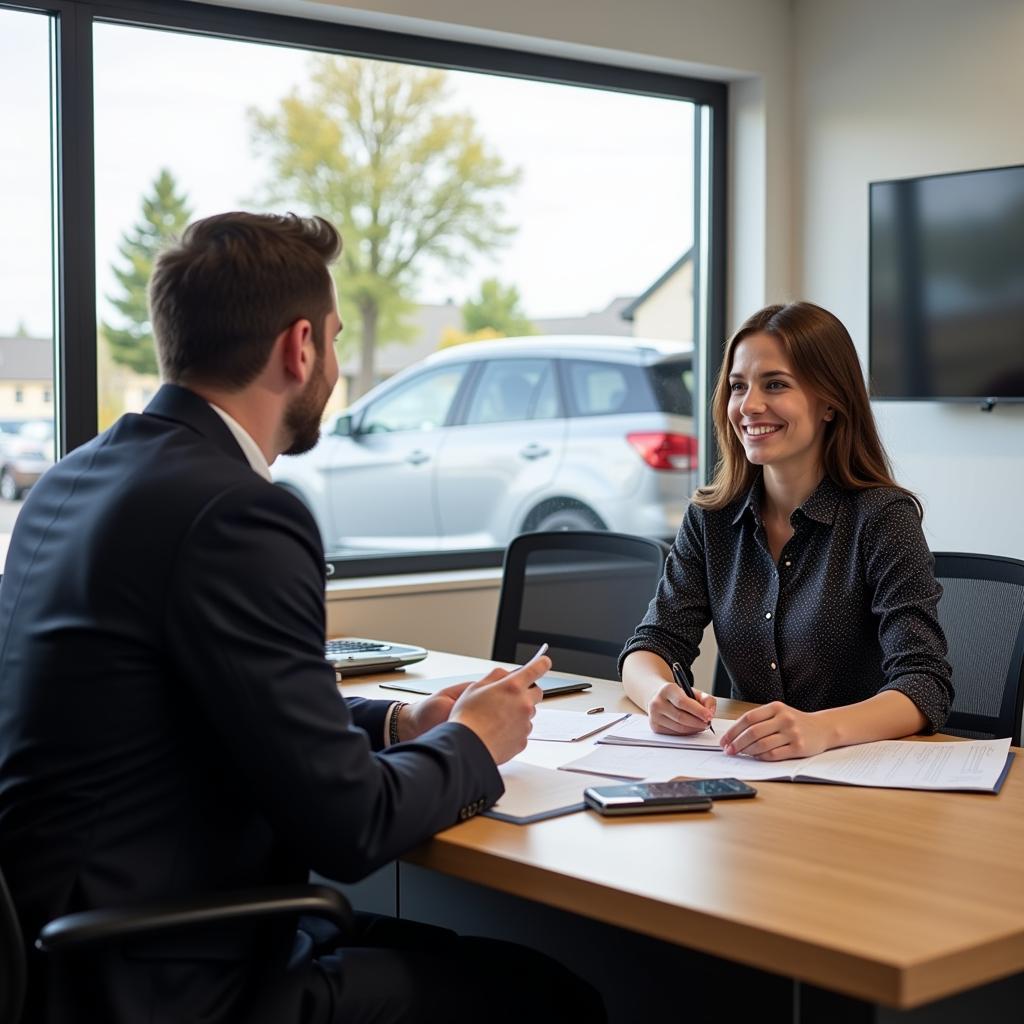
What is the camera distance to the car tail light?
4.41 metres

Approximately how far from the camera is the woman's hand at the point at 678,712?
200 centimetres

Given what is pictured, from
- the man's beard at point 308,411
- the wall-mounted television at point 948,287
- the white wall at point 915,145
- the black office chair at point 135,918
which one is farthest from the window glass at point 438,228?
the black office chair at point 135,918

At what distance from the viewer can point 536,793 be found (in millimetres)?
1718

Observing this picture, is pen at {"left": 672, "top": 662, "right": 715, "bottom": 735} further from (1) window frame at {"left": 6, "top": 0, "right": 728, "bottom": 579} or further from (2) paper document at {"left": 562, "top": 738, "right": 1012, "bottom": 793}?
(1) window frame at {"left": 6, "top": 0, "right": 728, "bottom": 579}

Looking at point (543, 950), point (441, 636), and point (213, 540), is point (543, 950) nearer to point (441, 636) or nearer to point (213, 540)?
point (213, 540)

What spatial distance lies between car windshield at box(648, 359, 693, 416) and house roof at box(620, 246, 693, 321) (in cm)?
19

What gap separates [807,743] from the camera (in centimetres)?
188

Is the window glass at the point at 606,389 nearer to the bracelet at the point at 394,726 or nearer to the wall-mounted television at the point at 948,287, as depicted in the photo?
the wall-mounted television at the point at 948,287

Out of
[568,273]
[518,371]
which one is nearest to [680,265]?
[568,273]

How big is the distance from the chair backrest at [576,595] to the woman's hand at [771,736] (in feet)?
3.06

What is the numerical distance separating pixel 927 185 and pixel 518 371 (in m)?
1.30

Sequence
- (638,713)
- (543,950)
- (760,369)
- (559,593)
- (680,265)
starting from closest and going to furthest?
(543,950)
(638,713)
(760,369)
(559,593)
(680,265)

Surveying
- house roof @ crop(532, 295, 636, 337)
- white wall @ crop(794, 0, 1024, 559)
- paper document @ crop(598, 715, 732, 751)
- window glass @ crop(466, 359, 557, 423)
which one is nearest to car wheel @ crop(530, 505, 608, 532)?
window glass @ crop(466, 359, 557, 423)

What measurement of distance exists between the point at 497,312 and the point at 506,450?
1.37 feet
